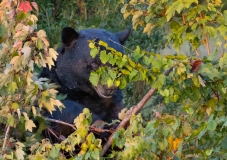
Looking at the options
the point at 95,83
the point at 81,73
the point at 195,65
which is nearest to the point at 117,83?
the point at 95,83

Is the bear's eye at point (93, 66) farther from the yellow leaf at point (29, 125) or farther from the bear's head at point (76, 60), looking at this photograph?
the yellow leaf at point (29, 125)

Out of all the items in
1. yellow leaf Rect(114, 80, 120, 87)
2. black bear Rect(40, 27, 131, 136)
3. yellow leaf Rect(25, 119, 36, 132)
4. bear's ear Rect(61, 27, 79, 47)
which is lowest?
black bear Rect(40, 27, 131, 136)

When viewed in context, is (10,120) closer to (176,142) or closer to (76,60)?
(176,142)

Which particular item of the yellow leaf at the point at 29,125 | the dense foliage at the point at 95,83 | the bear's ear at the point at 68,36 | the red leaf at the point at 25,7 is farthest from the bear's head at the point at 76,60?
the red leaf at the point at 25,7

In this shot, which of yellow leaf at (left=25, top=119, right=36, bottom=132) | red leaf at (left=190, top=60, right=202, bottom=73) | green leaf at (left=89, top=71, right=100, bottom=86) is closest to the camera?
green leaf at (left=89, top=71, right=100, bottom=86)

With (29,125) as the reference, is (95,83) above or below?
above

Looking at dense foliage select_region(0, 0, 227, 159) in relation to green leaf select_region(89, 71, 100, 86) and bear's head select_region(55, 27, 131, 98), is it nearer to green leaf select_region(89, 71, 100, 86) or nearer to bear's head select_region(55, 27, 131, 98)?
green leaf select_region(89, 71, 100, 86)

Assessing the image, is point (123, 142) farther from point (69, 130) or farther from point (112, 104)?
point (112, 104)

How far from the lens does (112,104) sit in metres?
6.36

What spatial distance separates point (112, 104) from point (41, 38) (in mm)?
2366

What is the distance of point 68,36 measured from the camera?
250 inches

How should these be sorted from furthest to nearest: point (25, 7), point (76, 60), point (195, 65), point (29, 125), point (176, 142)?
point (76, 60) < point (176, 142) < point (195, 65) < point (29, 125) < point (25, 7)

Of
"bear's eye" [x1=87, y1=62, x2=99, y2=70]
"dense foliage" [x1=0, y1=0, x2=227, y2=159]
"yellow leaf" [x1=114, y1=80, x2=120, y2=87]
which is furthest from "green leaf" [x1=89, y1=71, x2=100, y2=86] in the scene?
"bear's eye" [x1=87, y1=62, x2=99, y2=70]

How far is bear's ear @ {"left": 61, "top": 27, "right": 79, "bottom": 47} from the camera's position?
6.29 meters
